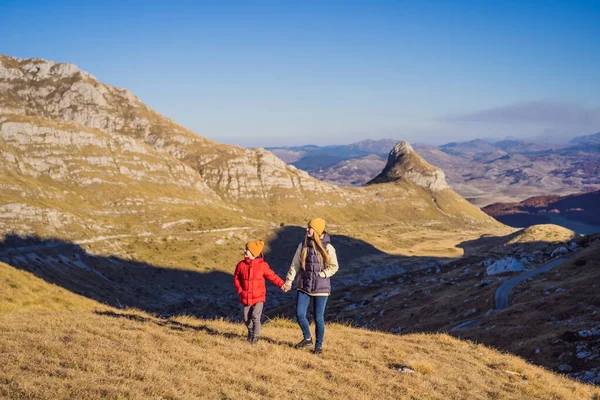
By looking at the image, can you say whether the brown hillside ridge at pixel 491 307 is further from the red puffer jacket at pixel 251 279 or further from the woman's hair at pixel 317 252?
the red puffer jacket at pixel 251 279

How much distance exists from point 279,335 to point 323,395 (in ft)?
24.8

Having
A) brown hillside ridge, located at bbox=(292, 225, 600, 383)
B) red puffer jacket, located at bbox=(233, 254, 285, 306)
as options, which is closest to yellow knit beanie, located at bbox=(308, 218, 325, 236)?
red puffer jacket, located at bbox=(233, 254, 285, 306)

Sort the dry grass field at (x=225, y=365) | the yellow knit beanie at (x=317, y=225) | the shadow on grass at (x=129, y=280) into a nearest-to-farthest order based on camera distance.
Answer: the dry grass field at (x=225, y=365) → the yellow knit beanie at (x=317, y=225) → the shadow on grass at (x=129, y=280)

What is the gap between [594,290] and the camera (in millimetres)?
35531

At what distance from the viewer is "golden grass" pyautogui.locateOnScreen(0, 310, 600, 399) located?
10898 millimetres

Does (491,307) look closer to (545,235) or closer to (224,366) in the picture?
(224,366)

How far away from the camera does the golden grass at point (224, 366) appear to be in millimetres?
10898

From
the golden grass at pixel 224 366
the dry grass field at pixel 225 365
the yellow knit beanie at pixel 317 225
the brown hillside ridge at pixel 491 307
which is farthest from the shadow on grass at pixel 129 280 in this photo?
the yellow knit beanie at pixel 317 225

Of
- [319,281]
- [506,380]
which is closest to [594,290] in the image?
[506,380]

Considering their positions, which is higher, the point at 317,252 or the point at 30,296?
the point at 317,252

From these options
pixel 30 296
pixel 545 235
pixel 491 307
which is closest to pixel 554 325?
pixel 491 307

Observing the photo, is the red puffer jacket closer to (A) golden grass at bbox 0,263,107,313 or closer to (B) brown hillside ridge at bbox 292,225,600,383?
(B) brown hillside ridge at bbox 292,225,600,383

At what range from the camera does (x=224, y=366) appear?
13375 mm

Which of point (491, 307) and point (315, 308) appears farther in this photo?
point (491, 307)
